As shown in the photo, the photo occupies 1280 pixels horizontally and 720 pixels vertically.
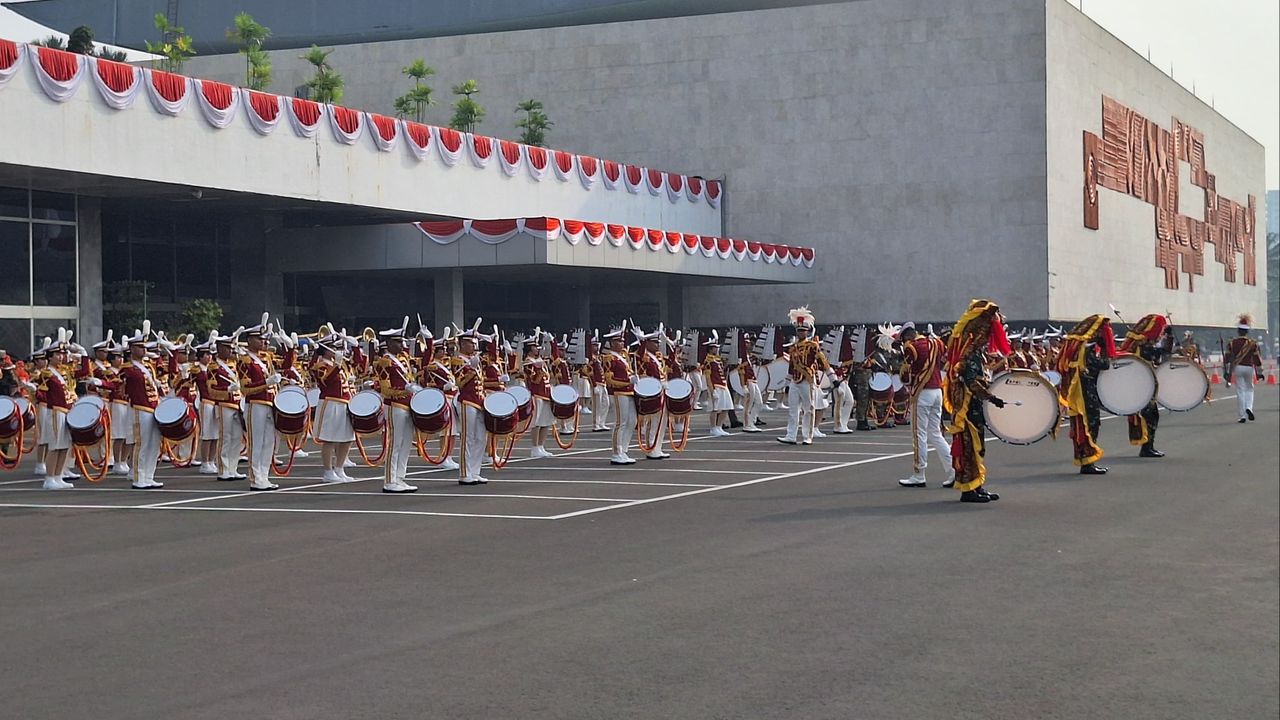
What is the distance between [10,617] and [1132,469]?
1327cm

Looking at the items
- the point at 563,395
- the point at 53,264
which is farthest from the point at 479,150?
the point at 563,395

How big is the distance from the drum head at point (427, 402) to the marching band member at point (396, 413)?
0.22 ft

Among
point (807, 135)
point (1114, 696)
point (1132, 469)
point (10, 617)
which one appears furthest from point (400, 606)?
point (807, 135)

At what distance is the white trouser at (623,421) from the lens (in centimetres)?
1927

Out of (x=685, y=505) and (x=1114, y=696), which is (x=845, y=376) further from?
(x=1114, y=696)

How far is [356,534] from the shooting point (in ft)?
39.4

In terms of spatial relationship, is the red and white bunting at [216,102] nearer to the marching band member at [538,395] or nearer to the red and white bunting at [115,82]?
the red and white bunting at [115,82]

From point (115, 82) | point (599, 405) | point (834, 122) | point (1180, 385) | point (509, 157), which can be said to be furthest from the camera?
point (834, 122)

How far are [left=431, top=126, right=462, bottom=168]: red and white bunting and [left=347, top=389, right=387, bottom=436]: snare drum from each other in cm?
2289

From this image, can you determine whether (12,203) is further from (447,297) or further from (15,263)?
(447,297)

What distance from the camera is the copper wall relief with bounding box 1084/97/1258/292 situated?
191 ft

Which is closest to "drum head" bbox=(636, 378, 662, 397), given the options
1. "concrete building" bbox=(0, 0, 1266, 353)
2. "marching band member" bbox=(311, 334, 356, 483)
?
"marching band member" bbox=(311, 334, 356, 483)

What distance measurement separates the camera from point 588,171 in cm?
4534

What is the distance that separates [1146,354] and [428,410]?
9.96m
